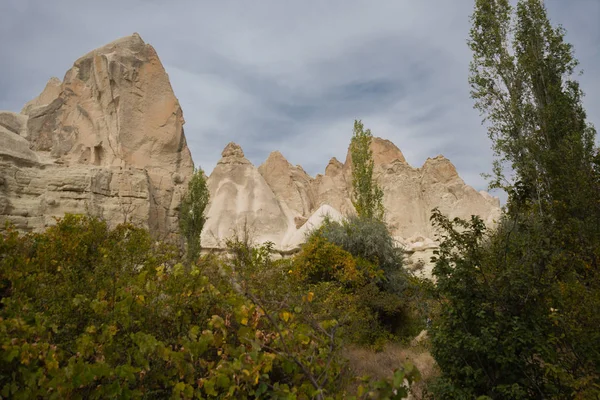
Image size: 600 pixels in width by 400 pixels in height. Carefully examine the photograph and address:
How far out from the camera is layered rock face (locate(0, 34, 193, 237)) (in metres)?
19.8

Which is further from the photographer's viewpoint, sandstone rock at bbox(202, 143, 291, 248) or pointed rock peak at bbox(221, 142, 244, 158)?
pointed rock peak at bbox(221, 142, 244, 158)

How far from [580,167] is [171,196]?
2019cm

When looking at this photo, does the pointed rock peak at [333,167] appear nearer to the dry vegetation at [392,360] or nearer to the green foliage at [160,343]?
the dry vegetation at [392,360]

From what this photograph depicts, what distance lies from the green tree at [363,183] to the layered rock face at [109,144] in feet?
33.7

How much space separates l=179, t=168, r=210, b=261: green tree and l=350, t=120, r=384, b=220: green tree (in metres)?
8.59

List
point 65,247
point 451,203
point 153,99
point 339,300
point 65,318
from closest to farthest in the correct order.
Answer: point 65,318 < point 65,247 < point 339,300 < point 153,99 < point 451,203

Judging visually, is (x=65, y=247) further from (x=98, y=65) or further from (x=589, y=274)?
(x=98, y=65)

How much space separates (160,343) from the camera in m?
2.11

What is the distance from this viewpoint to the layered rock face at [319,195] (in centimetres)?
3525

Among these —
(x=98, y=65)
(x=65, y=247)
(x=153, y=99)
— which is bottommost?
(x=65, y=247)

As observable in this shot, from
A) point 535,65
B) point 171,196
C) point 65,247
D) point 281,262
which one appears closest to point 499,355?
point 65,247

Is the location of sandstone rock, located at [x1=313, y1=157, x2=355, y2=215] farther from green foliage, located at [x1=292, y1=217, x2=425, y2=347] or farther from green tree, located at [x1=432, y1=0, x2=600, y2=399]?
green tree, located at [x1=432, y1=0, x2=600, y2=399]

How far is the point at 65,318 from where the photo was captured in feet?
9.91

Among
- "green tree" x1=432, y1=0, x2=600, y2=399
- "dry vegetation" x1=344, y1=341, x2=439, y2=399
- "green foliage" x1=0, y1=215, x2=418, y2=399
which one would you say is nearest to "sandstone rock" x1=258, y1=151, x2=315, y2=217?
"dry vegetation" x1=344, y1=341, x2=439, y2=399
